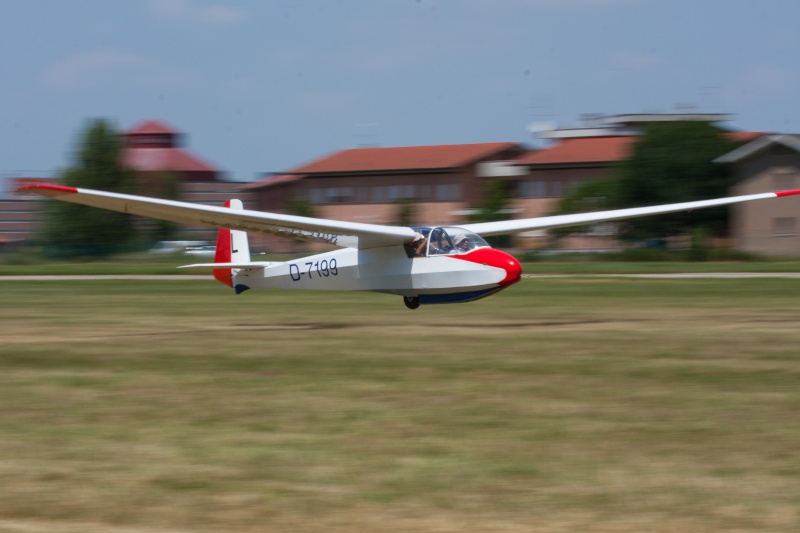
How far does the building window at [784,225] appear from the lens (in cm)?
6500

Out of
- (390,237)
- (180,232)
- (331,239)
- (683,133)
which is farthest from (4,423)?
(180,232)

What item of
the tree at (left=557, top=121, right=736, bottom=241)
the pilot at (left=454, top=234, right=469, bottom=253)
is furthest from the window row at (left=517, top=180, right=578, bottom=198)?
the pilot at (left=454, top=234, right=469, bottom=253)

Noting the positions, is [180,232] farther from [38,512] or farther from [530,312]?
[38,512]

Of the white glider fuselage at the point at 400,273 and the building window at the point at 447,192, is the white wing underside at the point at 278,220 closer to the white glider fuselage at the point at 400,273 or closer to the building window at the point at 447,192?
the white glider fuselage at the point at 400,273

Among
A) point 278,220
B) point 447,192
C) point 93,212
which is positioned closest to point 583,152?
point 447,192

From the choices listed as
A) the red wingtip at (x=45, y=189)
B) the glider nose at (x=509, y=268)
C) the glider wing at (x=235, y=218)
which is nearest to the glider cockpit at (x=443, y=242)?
the glider wing at (x=235, y=218)

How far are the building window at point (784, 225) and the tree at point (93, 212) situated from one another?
4642 centimetres

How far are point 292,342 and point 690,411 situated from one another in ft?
24.2

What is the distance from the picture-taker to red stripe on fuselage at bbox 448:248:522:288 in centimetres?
1812

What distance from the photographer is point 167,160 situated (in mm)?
138625

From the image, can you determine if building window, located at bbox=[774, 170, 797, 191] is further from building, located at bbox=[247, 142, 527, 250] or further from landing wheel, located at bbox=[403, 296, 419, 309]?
landing wheel, located at bbox=[403, 296, 419, 309]

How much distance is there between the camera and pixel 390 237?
1955 centimetres

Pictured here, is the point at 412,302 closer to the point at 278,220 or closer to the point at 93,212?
the point at 278,220

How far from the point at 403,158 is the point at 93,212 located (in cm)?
2988
